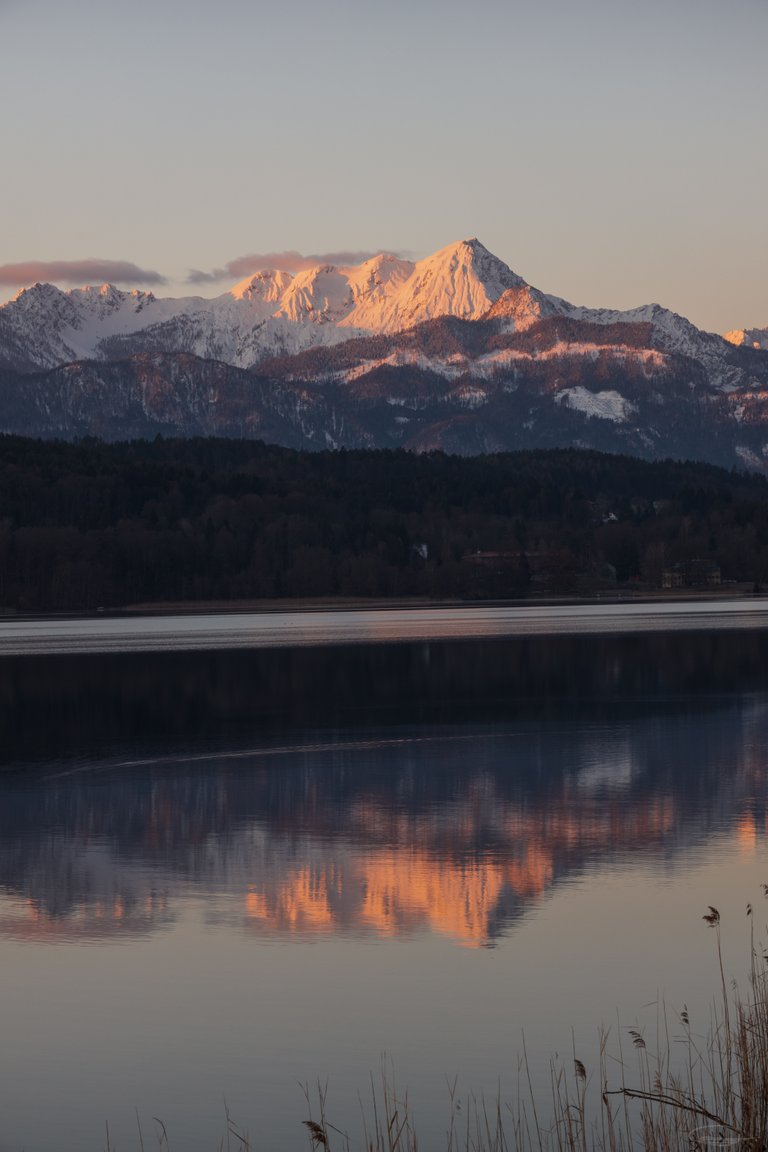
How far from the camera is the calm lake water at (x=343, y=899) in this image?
1644cm

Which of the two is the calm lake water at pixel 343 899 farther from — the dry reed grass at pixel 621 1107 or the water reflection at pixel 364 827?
the dry reed grass at pixel 621 1107

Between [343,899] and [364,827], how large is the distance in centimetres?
627

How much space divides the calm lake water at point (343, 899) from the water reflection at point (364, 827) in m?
0.09

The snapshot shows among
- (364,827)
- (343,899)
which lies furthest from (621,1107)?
(364,827)

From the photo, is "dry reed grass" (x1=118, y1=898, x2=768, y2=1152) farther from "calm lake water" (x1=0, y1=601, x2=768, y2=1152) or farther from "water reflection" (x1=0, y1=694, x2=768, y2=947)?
"water reflection" (x1=0, y1=694, x2=768, y2=947)

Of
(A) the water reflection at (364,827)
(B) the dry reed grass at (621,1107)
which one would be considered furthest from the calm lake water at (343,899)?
(B) the dry reed grass at (621,1107)

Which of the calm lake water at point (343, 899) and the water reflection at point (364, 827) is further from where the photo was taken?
the water reflection at point (364, 827)

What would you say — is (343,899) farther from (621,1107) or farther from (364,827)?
(621,1107)

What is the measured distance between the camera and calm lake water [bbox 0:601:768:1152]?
647 inches

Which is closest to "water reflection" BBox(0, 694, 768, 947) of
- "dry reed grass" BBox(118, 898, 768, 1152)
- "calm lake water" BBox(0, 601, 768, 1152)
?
"calm lake water" BBox(0, 601, 768, 1152)

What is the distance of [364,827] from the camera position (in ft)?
98.5

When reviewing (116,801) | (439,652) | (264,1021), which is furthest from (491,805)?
(439,652)

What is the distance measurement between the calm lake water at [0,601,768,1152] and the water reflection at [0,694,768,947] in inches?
3.7

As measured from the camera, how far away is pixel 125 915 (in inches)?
907
